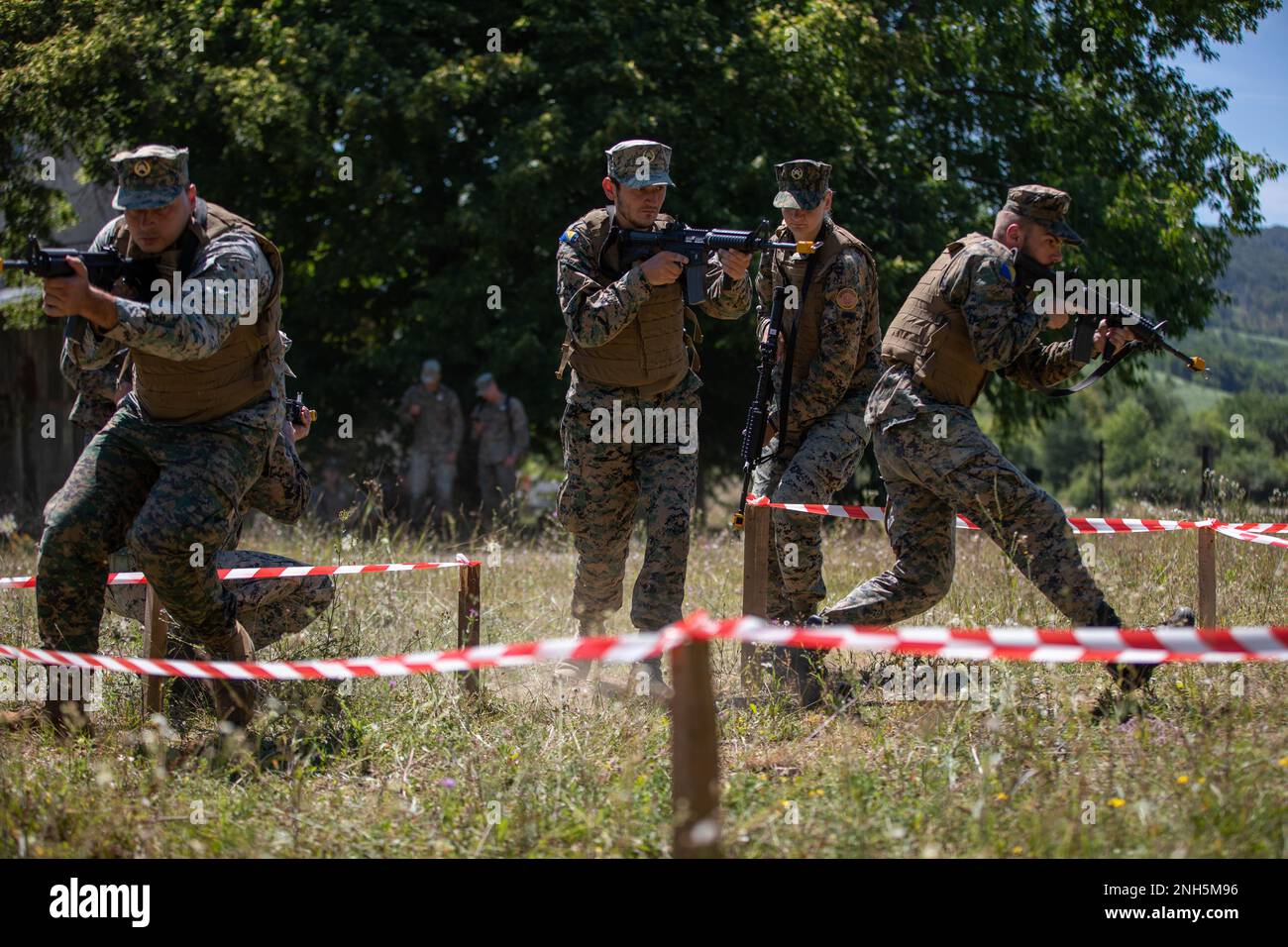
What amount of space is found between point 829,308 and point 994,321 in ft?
3.09

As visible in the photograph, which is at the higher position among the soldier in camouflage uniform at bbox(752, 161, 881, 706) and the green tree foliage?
the green tree foliage

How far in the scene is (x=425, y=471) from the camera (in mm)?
14703

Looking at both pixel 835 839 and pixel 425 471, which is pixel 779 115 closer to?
pixel 425 471

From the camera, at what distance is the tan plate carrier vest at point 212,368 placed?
4875mm

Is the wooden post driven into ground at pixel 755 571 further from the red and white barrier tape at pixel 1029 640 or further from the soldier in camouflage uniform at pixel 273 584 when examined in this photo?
the red and white barrier tape at pixel 1029 640

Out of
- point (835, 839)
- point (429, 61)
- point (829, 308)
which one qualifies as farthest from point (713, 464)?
point (835, 839)

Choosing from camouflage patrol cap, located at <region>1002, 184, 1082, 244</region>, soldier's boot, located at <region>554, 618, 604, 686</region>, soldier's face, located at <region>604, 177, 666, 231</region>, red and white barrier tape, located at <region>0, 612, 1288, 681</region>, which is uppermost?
soldier's face, located at <region>604, 177, 666, 231</region>

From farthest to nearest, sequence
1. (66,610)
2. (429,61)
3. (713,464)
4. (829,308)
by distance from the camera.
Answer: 1. (713,464)
2. (429,61)
3. (829,308)
4. (66,610)

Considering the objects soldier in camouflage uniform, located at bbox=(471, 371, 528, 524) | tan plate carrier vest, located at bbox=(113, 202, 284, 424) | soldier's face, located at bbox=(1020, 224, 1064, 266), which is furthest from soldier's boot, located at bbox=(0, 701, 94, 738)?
soldier in camouflage uniform, located at bbox=(471, 371, 528, 524)

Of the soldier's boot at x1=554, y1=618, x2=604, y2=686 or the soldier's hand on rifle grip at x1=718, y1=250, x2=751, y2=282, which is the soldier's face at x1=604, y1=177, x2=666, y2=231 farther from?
the soldier's boot at x1=554, y1=618, x2=604, y2=686

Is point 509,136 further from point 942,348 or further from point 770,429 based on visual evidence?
point 942,348

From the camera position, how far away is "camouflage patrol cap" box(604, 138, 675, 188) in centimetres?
557

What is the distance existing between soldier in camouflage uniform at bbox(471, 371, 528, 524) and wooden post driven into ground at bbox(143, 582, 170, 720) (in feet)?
29.9
